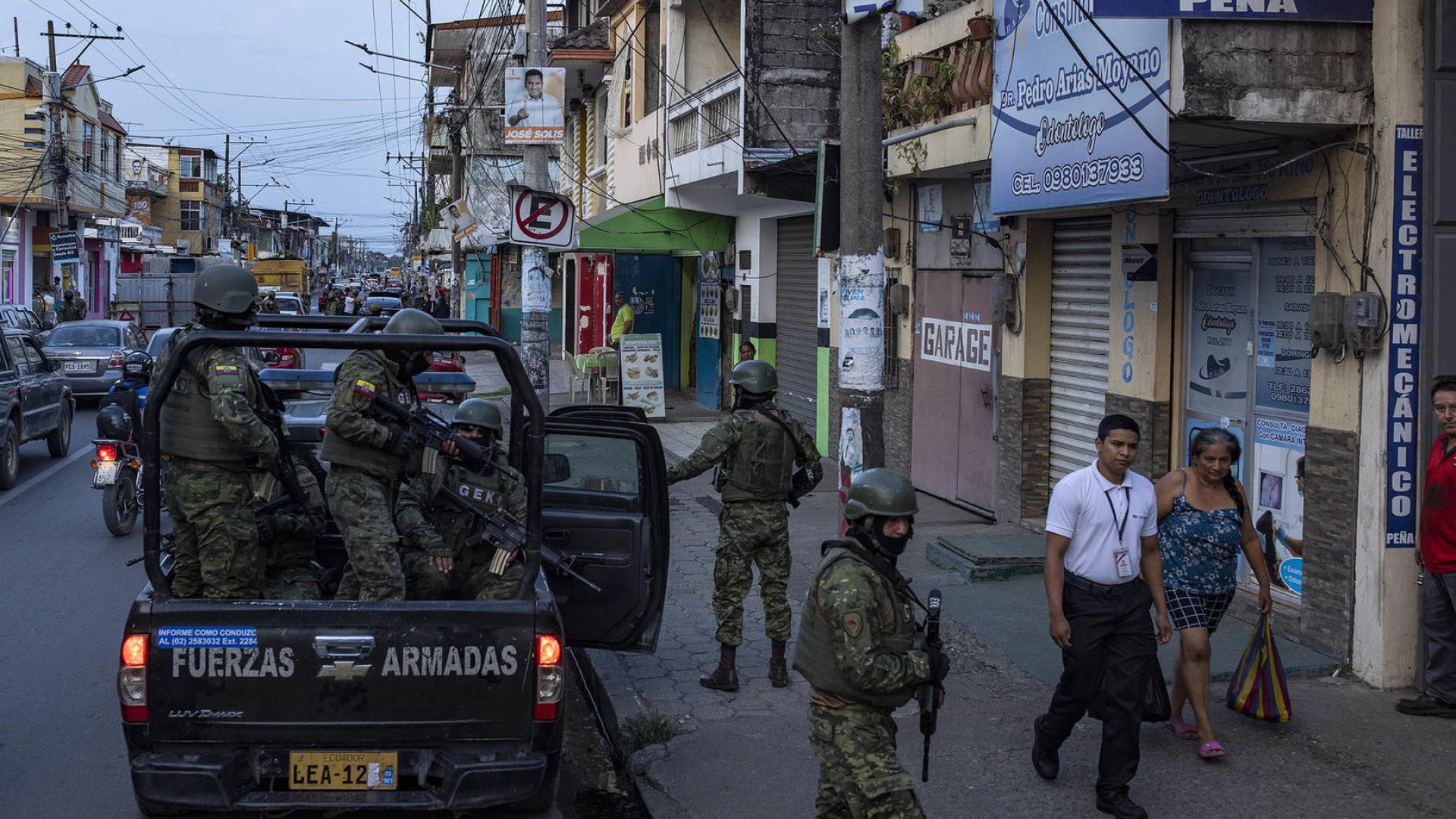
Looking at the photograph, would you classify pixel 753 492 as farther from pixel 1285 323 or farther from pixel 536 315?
pixel 536 315

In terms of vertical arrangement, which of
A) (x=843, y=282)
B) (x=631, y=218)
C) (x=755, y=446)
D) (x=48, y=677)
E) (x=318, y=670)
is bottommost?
(x=48, y=677)

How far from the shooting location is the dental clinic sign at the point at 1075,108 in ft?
24.4

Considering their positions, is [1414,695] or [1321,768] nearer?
[1321,768]

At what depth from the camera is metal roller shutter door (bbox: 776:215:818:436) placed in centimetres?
1719

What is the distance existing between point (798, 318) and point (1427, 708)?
39.0 ft

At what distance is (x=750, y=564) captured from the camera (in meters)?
7.38

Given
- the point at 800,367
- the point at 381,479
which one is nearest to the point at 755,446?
the point at 381,479

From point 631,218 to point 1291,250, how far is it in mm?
12715

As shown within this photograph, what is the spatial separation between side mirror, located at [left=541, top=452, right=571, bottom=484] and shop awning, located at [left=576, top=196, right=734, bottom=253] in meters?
11.9

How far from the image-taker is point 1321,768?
19.4 feet

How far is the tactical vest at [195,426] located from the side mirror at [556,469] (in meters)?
1.59

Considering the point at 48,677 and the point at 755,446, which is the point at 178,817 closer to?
the point at 48,677

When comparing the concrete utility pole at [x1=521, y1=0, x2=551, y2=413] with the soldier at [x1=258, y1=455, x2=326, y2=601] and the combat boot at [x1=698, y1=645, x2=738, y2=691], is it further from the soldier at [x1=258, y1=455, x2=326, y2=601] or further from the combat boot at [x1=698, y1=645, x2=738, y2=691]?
the soldier at [x1=258, y1=455, x2=326, y2=601]

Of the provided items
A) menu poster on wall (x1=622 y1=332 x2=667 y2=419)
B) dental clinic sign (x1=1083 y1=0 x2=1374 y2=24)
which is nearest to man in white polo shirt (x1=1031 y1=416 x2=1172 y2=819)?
dental clinic sign (x1=1083 y1=0 x2=1374 y2=24)
